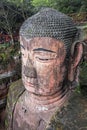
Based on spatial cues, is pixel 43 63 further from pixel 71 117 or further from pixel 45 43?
pixel 71 117

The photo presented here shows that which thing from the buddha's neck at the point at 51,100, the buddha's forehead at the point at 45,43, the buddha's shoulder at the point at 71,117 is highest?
the buddha's forehead at the point at 45,43

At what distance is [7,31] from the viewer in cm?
476

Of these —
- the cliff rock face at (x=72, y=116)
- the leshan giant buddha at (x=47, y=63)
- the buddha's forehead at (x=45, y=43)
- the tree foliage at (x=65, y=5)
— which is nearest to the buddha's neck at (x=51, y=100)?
the leshan giant buddha at (x=47, y=63)

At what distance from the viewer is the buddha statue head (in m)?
2.16

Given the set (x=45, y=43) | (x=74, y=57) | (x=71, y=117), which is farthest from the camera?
(x=74, y=57)

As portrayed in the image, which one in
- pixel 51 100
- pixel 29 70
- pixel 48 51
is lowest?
pixel 51 100

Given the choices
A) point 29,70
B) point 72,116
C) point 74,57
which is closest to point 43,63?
point 29,70

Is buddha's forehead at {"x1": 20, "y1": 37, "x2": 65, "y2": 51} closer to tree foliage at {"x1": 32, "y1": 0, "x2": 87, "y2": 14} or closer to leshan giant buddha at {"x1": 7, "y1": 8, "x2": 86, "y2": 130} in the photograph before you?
leshan giant buddha at {"x1": 7, "y1": 8, "x2": 86, "y2": 130}

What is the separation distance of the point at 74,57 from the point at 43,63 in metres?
0.33

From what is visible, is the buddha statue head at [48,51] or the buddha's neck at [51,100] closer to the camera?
the buddha statue head at [48,51]

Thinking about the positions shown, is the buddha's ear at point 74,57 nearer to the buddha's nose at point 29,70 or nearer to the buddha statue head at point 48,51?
the buddha statue head at point 48,51

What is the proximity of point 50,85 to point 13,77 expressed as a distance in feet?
3.94

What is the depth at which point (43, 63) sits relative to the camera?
2170 millimetres

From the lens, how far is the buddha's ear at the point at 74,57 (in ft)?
7.55
